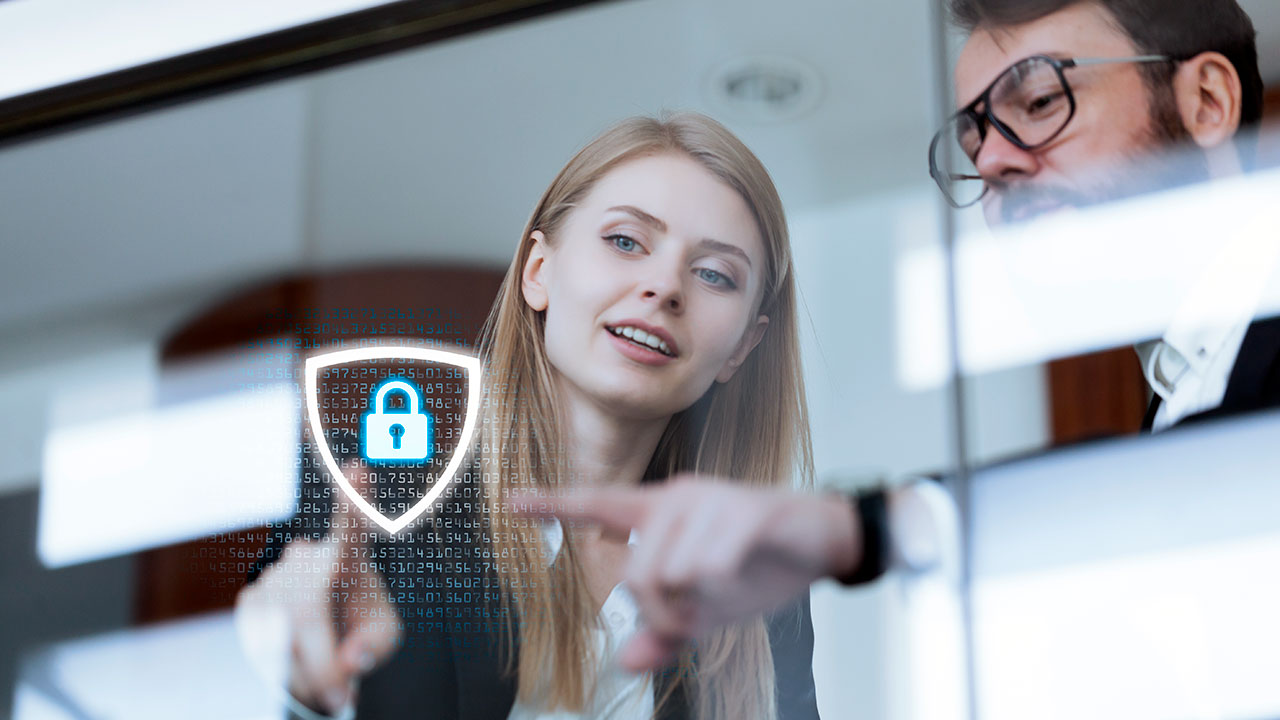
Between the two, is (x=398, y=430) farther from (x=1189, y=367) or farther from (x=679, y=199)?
Answer: (x=1189, y=367)

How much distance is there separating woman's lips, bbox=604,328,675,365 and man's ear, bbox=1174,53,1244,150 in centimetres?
54

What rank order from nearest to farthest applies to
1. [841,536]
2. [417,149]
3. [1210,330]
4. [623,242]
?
1. [841,536]
2. [1210,330]
3. [623,242]
4. [417,149]

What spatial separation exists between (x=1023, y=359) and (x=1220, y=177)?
26 centimetres

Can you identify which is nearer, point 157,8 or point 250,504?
point 250,504

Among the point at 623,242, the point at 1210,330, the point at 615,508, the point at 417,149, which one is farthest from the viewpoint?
the point at 417,149

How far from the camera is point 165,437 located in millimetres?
1401

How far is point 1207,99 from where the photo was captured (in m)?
1.19

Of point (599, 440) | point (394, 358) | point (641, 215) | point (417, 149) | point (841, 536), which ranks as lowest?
point (841, 536)

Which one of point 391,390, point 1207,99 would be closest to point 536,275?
point 391,390

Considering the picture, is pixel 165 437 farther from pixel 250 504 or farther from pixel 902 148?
pixel 902 148

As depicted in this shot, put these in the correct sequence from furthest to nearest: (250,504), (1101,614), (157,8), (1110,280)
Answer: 1. (157,8)
2. (250,504)
3. (1110,280)
4. (1101,614)

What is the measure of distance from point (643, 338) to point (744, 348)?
98 mm

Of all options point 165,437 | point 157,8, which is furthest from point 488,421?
point 157,8

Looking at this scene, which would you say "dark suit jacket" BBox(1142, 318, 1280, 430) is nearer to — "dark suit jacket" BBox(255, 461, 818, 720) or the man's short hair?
the man's short hair
